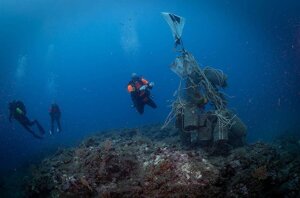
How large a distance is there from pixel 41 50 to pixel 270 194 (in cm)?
7731

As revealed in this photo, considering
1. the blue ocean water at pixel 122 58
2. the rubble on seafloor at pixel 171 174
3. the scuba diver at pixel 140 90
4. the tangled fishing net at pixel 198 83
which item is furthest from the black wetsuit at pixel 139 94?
the rubble on seafloor at pixel 171 174

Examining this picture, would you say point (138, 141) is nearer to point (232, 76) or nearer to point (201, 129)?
point (201, 129)

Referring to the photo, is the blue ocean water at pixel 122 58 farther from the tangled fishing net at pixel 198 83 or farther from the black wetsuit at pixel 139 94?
the black wetsuit at pixel 139 94

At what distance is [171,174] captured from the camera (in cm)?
646

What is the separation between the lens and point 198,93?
9094 millimetres

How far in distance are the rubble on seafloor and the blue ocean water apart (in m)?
4.27

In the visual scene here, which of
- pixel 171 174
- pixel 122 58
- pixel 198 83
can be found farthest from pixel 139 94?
pixel 122 58

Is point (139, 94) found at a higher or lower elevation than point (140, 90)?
lower

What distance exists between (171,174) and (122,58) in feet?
387

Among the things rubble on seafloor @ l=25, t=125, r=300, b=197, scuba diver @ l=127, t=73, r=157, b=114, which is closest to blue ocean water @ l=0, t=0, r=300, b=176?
scuba diver @ l=127, t=73, r=157, b=114

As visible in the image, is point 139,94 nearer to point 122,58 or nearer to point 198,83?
point 198,83

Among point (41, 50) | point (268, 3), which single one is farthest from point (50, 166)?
point (41, 50)

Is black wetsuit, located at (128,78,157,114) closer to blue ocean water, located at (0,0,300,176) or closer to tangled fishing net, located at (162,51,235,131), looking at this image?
tangled fishing net, located at (162,51,235,131)

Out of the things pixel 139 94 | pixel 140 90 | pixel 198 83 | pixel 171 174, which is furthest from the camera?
pixel 139 94
